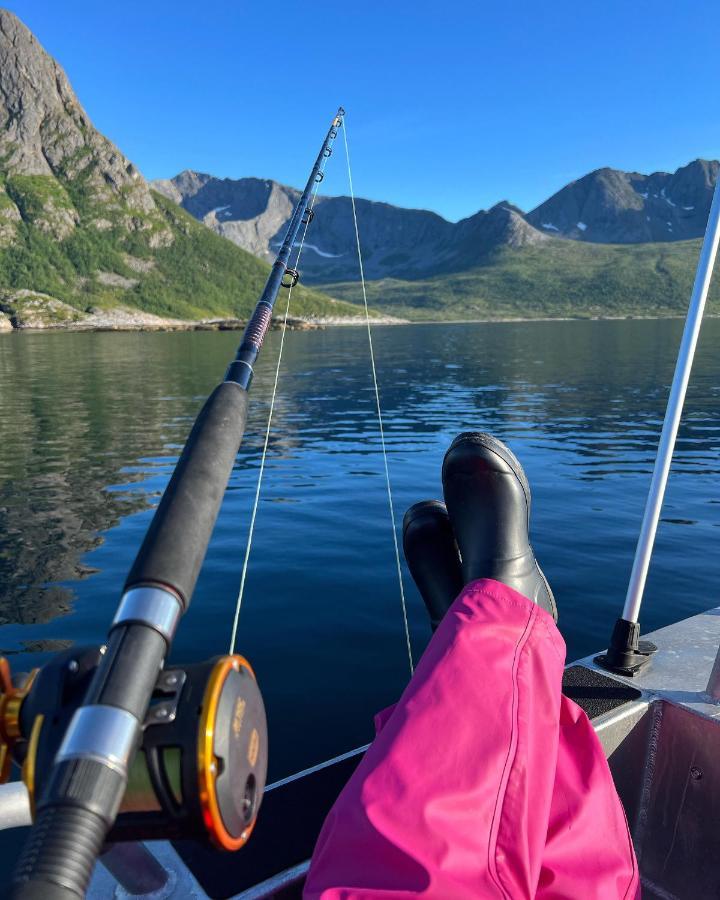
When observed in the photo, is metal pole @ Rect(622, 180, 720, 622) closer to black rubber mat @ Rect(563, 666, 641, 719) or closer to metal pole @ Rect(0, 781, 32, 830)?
black rubber mat @ Rect(563, 666, 641, 719)

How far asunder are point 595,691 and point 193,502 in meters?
2.36

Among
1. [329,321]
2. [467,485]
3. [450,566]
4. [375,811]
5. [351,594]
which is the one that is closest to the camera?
[375,811]

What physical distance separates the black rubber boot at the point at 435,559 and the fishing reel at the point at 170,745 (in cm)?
268

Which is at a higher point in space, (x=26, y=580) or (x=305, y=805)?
(x=305, y=805)

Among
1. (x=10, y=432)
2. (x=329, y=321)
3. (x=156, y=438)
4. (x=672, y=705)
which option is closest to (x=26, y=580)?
(x=672, y=705)

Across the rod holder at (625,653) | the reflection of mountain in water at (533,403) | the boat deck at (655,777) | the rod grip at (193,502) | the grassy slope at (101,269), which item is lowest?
the reflection of mountain in water at (533,403)

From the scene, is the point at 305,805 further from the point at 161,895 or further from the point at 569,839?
the point at 569,839

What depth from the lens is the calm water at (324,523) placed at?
6359 millimetres

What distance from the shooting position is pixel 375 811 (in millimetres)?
1853

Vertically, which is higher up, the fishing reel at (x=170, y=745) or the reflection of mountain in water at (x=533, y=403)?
the fishing reel at (x=170, y=745)

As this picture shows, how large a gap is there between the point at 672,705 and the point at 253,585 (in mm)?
5481

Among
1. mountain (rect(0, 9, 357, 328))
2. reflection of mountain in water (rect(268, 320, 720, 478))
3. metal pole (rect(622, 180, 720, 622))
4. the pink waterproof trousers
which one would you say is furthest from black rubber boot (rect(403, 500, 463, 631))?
mountain (rect(0, 9, 357, 328))

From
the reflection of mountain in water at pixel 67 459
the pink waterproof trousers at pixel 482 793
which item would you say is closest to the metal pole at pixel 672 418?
the pink waterproof trousers at pixel 482 793

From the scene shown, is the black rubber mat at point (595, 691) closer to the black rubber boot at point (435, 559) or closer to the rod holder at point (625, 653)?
the rod holder at point (625, 653)
